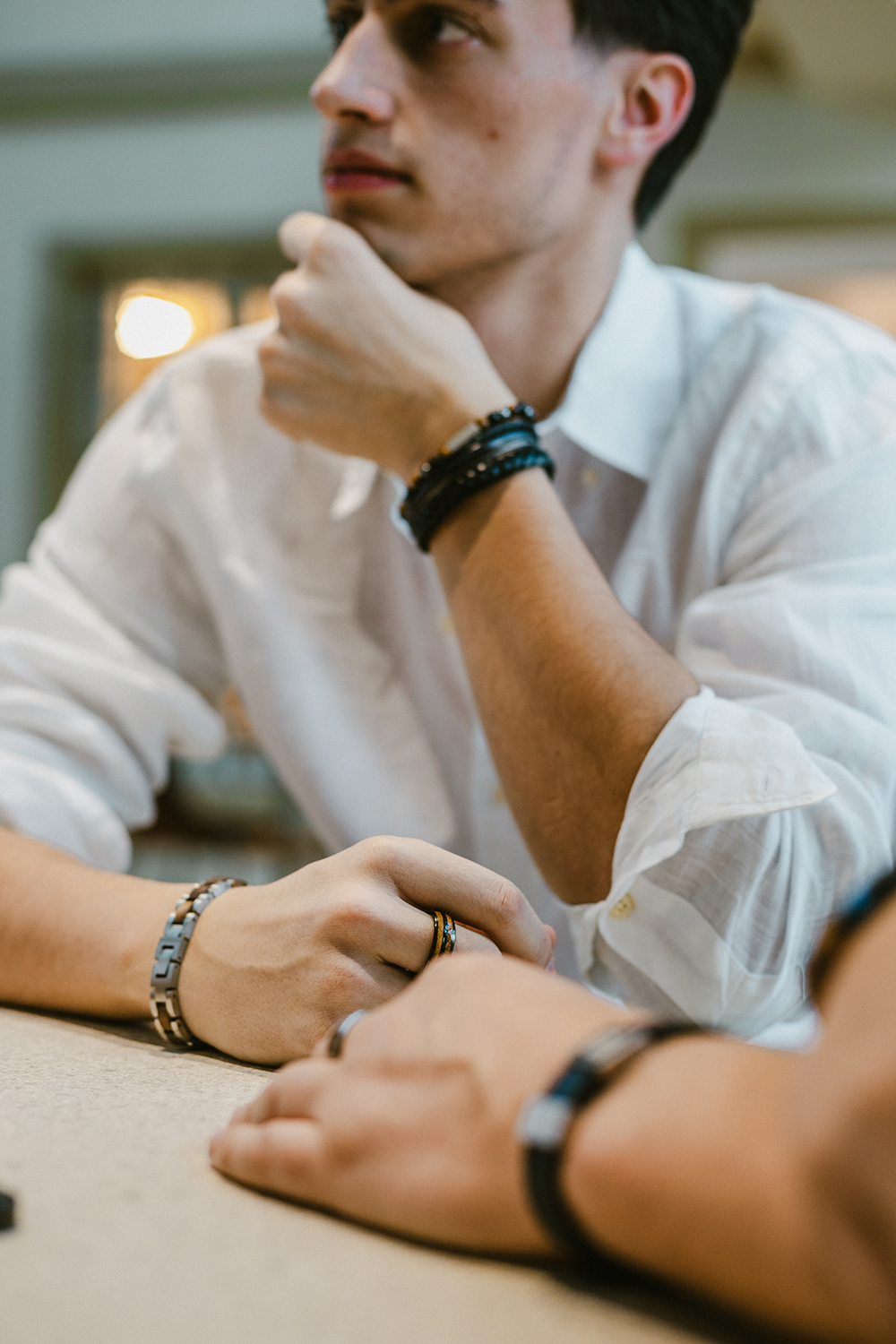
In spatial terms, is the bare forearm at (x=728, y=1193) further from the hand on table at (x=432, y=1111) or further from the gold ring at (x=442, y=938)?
the gold ring at (x=442, y=938)

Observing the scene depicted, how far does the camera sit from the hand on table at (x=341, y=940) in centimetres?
62

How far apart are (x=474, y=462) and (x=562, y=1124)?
0.61 meters

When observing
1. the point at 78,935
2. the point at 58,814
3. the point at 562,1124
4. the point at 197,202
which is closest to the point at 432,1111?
the point at 562,1124

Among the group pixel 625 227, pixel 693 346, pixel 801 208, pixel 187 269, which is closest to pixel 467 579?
pixel 693 346

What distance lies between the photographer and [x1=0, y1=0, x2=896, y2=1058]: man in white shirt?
29.5 inches

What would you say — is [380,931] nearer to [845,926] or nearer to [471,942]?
[471,942]

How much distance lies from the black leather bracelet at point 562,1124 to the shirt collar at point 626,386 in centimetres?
80

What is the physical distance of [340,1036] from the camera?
483mm

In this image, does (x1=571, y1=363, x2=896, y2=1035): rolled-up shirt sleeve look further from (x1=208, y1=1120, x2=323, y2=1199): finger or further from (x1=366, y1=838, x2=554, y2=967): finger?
(x1=208, y1=1120, x2=323, y2=1199): finger

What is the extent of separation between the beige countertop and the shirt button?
34 centimetres

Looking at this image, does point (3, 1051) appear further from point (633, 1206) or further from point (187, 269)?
point (187, 269)

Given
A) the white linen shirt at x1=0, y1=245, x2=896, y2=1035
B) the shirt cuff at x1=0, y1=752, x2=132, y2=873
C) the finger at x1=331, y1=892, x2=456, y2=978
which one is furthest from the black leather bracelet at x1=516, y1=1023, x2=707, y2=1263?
the shirt cuff at x1=0, y1=752, x2=132, y2=873

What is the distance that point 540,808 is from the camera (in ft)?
2.68

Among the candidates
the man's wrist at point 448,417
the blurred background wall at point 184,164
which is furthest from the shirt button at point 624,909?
the blurred background wall at point 184,164
